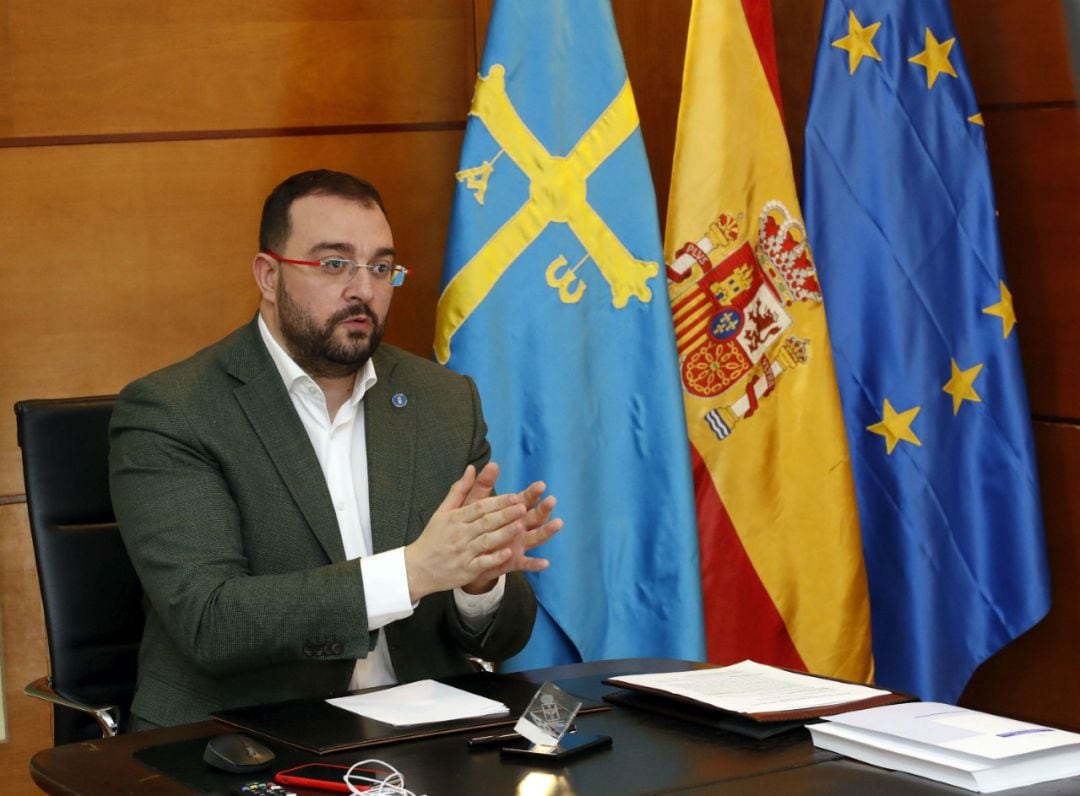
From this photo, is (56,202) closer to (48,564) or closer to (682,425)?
(48,564)

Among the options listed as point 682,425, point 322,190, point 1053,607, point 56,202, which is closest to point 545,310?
point 682,425

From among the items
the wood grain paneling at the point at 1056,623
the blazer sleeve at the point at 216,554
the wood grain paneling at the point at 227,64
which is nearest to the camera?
the blazer sleeve at the point at 216,554

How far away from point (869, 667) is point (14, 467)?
2.12 metres

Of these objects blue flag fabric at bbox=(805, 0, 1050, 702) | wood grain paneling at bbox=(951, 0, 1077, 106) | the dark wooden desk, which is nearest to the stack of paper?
the dark wooden desk

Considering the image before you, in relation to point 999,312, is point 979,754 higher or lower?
lower

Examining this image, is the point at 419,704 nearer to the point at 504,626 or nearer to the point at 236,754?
the point at 236,754

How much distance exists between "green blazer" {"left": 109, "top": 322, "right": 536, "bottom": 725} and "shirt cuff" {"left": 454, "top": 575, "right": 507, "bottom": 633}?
2 centimetres

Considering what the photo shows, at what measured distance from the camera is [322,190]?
2568mm

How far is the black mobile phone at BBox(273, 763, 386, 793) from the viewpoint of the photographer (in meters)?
1.51

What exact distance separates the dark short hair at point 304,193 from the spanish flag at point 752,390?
94 centimetres

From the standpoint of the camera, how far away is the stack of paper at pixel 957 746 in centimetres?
149

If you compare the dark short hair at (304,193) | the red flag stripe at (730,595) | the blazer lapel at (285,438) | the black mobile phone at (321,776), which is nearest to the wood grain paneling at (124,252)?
the dark short hair at (304,193)

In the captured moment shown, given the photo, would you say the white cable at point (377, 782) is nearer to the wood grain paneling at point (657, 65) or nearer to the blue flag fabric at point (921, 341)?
the blue flag fabric at point (921, 341)

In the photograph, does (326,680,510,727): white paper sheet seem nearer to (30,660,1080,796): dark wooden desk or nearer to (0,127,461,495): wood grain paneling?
(30,660,1080,796): dark wooden desk
